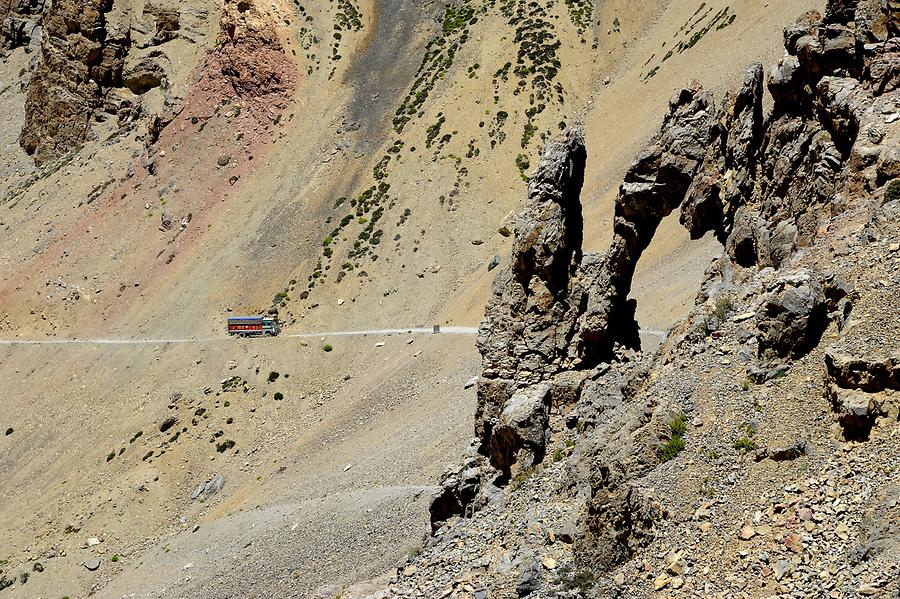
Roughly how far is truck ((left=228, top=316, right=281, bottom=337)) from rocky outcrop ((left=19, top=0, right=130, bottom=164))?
49.8m

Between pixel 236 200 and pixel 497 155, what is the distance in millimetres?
26467

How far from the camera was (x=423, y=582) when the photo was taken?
21.8 meters

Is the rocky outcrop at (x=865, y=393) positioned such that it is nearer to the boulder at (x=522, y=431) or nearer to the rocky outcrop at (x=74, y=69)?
the boulder at (x=522, y=431)

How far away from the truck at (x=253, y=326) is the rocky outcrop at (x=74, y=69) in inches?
1961

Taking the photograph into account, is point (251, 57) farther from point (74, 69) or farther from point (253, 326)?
point (253, 326)

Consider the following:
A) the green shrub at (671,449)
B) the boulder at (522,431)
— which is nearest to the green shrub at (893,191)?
the green shrub at (671,449)

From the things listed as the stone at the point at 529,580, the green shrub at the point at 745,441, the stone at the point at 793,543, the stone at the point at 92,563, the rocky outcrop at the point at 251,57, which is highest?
the rocky outcrop at the point at 251,57

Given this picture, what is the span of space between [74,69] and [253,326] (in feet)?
186

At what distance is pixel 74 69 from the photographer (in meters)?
103

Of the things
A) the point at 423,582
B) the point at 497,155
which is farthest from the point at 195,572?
the point at 497,155

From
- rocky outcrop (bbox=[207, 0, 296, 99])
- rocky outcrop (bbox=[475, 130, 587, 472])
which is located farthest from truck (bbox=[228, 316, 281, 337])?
rocky outcrop (bbox=[475, 130, 587, 472])

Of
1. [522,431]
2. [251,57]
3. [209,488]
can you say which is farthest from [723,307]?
[251,57]

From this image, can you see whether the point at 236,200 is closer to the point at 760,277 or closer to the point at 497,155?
the point at 497,155

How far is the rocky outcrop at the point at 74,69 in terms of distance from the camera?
10325 centimetres
